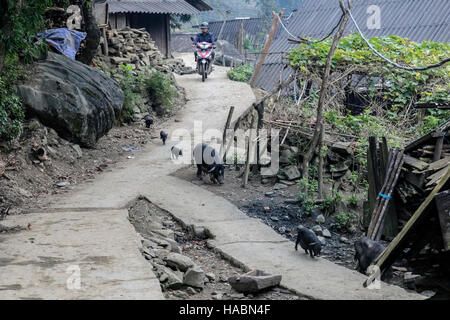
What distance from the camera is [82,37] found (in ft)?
48.3

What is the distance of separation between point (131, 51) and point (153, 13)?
4550 millimetres

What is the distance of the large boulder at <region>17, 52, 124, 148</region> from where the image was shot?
10773 mm

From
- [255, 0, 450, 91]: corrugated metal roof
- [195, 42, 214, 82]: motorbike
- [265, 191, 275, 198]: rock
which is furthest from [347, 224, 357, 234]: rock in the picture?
[195, 42, 214, 82]: motorbike

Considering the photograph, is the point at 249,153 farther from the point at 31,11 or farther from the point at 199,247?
the point at 31,11

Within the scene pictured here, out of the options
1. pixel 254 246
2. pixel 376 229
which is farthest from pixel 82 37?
pixel 376 229

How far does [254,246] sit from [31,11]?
4969 mm

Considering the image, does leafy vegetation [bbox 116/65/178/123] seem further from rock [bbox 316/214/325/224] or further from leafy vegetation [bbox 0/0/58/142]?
rock [bbox 316/214/325/224]

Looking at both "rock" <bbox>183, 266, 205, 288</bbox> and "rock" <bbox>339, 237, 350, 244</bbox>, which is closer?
"rock" <bbox>183, 266, 205, 288</bbox>

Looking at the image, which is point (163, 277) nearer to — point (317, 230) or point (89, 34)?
point (317, 230)

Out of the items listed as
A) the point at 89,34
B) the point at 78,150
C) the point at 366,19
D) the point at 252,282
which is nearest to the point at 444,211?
the point at 252,282

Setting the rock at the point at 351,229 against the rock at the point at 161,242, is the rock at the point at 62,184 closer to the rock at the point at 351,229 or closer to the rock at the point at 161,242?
the rock at the point at 161,242

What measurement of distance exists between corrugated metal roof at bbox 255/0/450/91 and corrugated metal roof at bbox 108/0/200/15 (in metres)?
4.71

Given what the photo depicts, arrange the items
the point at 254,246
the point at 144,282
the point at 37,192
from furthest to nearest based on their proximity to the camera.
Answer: the point at 37,192, the point at 254,246, the point at 144,282

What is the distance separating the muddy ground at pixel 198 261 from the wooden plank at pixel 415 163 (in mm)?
2625
